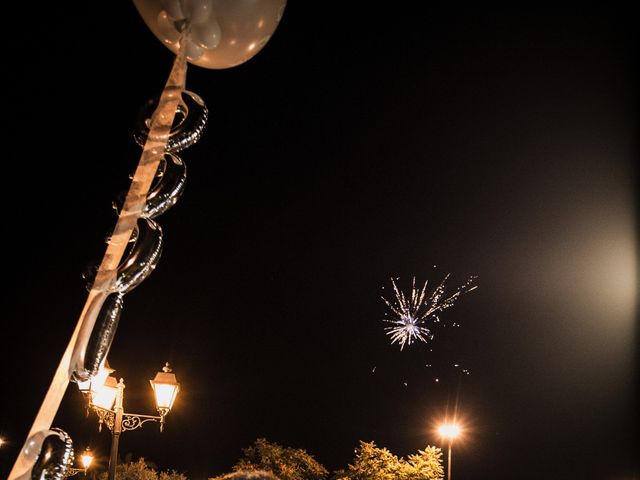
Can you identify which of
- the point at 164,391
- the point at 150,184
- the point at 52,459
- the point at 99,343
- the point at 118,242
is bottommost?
the point at 52,459

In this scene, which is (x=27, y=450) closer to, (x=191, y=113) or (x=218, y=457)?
(x=191, y=113)

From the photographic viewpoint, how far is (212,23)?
7.08 feet

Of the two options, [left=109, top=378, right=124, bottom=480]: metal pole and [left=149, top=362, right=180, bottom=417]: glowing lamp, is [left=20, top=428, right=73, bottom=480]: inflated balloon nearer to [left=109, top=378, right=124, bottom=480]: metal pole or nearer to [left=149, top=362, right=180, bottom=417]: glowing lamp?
[left=109, top=378, right=124, bottom=480]: metal pole

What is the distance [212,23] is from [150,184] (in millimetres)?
694

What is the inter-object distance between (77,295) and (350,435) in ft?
83.4

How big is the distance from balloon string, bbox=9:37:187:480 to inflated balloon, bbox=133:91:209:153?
0.06 m

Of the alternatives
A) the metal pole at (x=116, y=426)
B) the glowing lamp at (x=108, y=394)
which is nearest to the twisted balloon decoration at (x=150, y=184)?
the glowing lamp at (x=108, y=394)

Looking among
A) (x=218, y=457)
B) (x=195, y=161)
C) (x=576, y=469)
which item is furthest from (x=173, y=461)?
(x=576, y=469)

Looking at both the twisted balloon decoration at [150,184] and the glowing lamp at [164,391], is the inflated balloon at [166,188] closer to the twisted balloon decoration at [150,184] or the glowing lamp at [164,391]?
the twisted balloon decoration at [150,184]

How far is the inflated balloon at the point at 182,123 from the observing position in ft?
6.57

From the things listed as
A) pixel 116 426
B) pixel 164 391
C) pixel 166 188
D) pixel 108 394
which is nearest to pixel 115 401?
pixel 108 394

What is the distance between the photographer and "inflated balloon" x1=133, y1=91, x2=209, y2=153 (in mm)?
2002

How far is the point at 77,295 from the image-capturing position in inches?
733

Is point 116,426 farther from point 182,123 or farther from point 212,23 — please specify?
point 212,23
